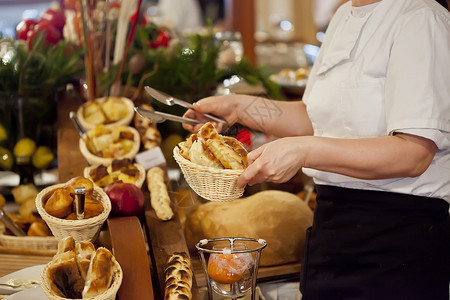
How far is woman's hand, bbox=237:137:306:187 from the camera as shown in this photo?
112 cm

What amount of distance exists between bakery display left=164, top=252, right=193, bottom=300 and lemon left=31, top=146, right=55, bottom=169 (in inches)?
40.8

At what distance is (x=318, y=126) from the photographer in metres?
1.44

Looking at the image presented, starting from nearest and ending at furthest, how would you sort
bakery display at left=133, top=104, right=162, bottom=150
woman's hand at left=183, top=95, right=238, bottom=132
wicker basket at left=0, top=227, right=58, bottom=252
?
woman's hand at left=183, top=95, right=238, bottom=132 → wicker basket at left=0, top=227, right=58, bottom=252 → bakery display at left=133, top=104, right=162, bottom=150

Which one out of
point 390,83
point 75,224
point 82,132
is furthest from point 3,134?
point 390,83

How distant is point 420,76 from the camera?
3.77 feet

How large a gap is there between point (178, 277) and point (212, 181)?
8.4 inches

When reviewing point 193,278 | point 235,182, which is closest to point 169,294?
point 193,278

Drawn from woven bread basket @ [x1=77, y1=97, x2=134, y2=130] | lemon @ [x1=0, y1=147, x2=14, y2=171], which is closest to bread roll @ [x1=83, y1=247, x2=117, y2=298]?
woven bread basket @ [x1=77, y1=97, x2=134, y2=130]

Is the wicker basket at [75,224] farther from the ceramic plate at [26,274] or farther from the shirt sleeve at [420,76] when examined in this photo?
the shirt sleeve at [420,76]

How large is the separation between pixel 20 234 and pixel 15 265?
22 cm

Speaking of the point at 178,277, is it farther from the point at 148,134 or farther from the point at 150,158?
the point at 148,134

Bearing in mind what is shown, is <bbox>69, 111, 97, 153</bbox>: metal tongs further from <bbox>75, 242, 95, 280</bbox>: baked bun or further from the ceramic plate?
<bbox>75, 242, 95, 280</bbox>: baked bun

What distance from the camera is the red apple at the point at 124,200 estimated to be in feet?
4.57

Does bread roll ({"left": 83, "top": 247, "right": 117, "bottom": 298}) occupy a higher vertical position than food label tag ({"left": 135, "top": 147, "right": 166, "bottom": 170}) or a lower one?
higher
